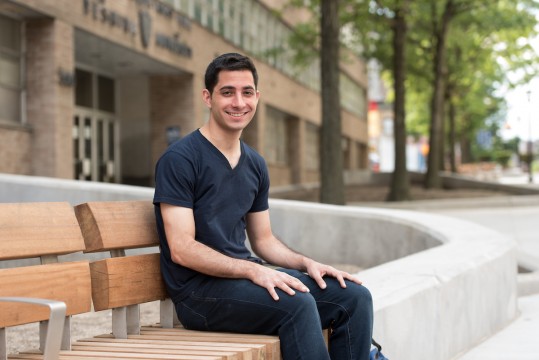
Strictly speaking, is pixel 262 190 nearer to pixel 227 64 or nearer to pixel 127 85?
pixel 227 64

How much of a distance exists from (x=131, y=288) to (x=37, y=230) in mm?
515

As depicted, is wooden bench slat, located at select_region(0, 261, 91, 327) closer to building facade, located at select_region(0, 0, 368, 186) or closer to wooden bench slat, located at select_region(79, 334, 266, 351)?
wooden bench slat, located at select_region(79, 334, 266, 351)

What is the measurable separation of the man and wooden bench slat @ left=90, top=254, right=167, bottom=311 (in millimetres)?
112

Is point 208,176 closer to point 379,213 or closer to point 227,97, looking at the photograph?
point 227,97

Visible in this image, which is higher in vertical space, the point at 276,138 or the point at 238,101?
the point at 276,138

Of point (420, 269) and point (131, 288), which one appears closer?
point (131, 288)

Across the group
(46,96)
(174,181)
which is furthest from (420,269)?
(46,96)

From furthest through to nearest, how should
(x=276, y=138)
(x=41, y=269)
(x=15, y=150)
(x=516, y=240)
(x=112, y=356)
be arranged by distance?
1. (x=276, y=138)
2. (x=15, y=150)
3. (x=516, y=240)
4. (x=41, y=269)
5. (x=112, y=356)

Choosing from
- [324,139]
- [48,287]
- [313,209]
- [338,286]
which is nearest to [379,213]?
[313,209]

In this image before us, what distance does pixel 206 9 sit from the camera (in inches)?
1098

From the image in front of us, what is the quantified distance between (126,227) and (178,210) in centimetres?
45

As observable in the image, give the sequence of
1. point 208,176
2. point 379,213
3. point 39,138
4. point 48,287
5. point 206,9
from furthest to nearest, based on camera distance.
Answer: point 206,9
point 39,138
point 379,213
point 208,176
point 48,287

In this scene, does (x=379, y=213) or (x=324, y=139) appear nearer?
(x=379, y=213)

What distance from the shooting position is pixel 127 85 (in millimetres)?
27500
